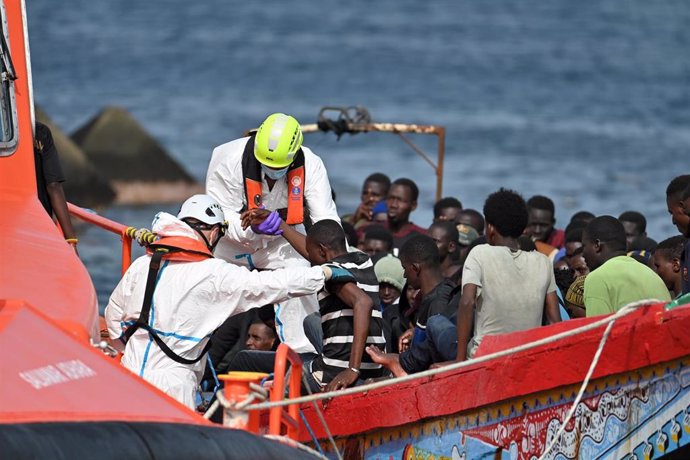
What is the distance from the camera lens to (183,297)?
258 inches

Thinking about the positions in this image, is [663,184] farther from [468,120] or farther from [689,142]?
[468,120]

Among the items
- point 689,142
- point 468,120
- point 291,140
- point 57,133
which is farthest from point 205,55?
point 291,140

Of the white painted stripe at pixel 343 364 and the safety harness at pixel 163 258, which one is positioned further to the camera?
the white painted stripe at pixel 343 364

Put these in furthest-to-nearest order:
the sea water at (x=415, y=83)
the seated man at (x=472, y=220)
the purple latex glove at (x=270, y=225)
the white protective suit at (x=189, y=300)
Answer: the sea water at (x=415, y=83) < the seated man at (x=472, y=220) < the purple latex glove at (x=270, y=225) < the white protective suit at (x=189, y=300)

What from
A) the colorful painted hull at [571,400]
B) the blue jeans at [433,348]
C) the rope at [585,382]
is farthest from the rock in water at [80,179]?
the rope at [585,382]

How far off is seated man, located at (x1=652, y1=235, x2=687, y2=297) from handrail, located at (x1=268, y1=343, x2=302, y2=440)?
2.66 meters

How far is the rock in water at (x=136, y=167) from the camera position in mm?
28875

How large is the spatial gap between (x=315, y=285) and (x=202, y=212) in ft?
2.19

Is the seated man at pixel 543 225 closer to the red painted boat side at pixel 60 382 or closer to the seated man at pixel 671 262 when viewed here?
the seated man at pixel 671 262

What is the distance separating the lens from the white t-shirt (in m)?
7.04

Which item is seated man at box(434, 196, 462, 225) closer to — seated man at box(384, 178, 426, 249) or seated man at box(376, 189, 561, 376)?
seated man at box(384, 178, 426, 249)

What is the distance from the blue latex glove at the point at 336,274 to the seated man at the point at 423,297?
662mm

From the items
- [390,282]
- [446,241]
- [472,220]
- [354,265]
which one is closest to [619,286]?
[354,265]

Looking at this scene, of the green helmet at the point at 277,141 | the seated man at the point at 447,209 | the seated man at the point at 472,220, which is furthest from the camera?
the seated man at the point at 447,209
